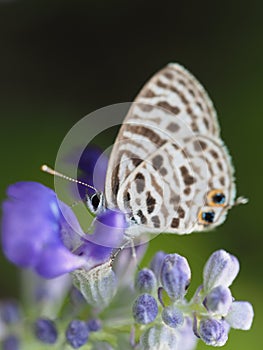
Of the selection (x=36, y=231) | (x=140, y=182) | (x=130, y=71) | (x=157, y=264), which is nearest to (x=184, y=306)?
(x=157, y=264)

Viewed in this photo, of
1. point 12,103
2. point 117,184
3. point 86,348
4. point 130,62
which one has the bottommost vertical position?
point 86,348

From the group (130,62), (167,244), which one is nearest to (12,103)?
(130,62)

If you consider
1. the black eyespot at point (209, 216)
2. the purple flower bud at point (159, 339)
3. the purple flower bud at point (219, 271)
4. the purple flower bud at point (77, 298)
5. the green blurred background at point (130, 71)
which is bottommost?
the purple flower bud at point (159, 339)

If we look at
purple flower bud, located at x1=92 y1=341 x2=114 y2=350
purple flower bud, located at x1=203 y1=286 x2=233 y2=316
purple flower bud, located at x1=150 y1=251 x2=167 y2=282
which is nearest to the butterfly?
purple flower bud, located at x1=150 y1=251 x2=167 y2=282

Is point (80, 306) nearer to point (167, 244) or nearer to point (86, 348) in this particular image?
point (86, 348)

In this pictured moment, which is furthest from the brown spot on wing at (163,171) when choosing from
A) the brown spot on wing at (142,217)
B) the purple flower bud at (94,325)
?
the purple flower bud at (94,325)

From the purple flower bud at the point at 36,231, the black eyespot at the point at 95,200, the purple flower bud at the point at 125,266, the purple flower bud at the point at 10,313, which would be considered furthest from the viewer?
the purple flower bud at the point at 10,313

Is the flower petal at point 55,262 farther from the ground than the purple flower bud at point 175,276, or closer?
closer

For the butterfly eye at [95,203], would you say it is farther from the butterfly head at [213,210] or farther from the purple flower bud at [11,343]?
the purple flower bud at [11,343]
